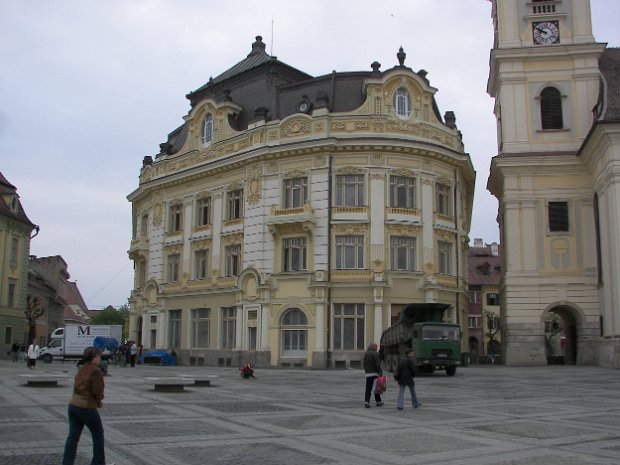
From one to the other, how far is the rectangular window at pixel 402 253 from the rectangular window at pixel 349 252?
1.88 m

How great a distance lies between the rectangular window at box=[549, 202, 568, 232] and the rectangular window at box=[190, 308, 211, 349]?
22.6m

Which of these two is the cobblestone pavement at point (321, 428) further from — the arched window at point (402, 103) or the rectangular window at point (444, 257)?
the arched window at point (402, 103)

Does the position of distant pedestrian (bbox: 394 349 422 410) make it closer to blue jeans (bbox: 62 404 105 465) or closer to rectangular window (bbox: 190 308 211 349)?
blue jeans (bbox: 62 404 105 465)

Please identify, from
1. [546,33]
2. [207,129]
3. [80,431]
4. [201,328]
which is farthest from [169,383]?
[546,33]

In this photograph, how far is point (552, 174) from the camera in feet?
140

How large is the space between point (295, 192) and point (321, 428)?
31001 mm

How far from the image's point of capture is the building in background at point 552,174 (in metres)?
41.1

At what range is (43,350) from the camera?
5381 cm

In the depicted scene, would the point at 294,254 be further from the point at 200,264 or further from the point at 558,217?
the point at 558,217

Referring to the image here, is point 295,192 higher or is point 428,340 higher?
point 295,192

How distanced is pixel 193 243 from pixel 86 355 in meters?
39.9

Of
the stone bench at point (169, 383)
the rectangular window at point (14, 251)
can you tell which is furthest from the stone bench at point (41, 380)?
the rectangular window at point (14, 251)

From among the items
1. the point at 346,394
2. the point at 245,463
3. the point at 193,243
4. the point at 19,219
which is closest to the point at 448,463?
the point at 245,463

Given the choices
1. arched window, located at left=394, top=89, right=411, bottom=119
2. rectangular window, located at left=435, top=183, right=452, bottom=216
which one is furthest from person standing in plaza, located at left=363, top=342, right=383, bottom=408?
arched window, located at left=394, top=89, right=411, bottom=119
